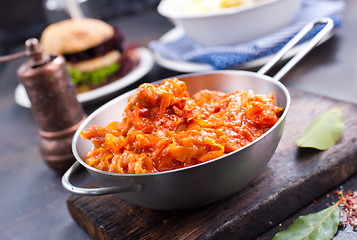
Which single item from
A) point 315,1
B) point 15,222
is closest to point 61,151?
point 15,222

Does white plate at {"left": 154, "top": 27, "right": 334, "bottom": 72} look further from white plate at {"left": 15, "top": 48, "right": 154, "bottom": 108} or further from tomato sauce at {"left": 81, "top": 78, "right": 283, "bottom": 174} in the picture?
tomato sauce at {"left": 81, "top": 78, "right": 283, "bottom": 174}

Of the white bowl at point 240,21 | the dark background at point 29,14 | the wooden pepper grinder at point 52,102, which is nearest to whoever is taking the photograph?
the wooden pepper grinder at point 52,102

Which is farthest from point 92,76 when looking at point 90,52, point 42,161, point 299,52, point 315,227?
point 315,227

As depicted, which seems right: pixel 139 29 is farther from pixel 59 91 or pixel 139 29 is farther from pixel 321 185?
pixel 321 185

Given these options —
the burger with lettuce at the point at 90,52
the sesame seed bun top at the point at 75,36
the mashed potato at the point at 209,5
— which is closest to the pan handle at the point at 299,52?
the mashed potato at the point at 209,5

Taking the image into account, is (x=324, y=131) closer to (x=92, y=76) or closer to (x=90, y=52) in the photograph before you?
(x=92, y=76)

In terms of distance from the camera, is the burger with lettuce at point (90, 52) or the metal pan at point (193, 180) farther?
the burger with lettuce at point (90, 52)

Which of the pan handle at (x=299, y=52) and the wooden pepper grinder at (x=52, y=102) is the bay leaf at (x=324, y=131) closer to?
the pan handle at (x=299, y=52)

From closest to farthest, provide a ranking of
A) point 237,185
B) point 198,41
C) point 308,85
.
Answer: point 237,185, point 308,85, point 198,41
